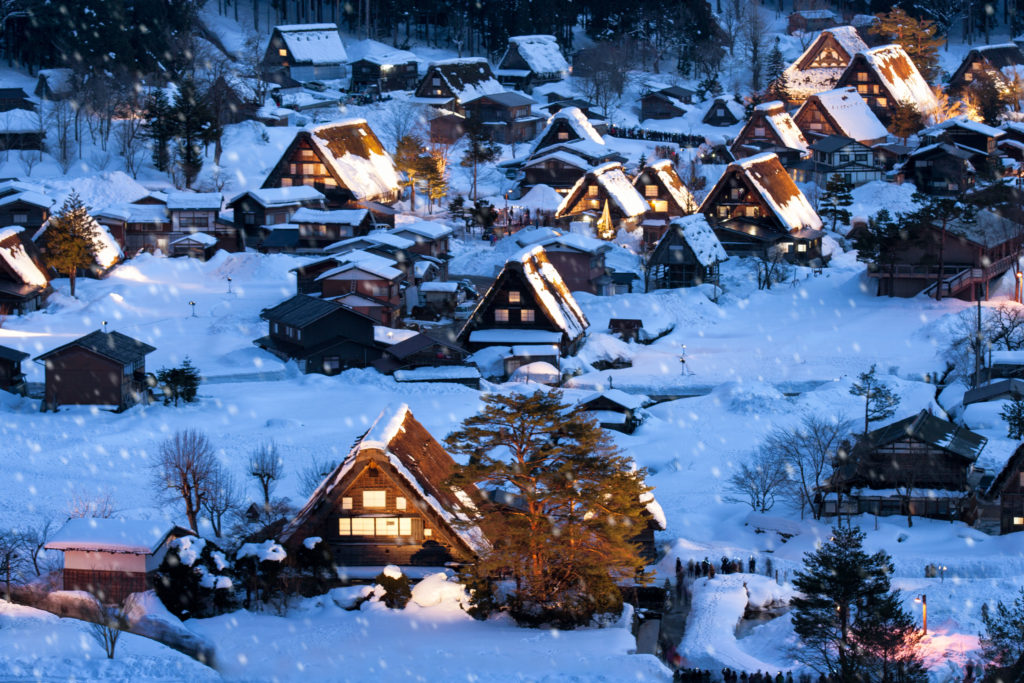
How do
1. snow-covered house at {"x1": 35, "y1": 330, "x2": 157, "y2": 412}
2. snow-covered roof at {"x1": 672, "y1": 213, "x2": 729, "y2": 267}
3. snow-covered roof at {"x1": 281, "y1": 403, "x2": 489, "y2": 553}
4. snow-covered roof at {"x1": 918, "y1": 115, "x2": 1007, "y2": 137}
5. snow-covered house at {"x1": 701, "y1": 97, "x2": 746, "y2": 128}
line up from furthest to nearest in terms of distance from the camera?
snow-covered house at {"x1": 701, "y1": 97, "x2": 746, "y2": 128}
snow-covered roof at {"x1": 918, "y1": 115, "x2": 1007, "y2": 137}
snow-covered roof at {"x1": 672, "y1": 213, "x2": 729, "y2": 267}
snow-covered house at {"x1": 35, "y1": 330, "x2": 157, "y2": 412}
snow-covered roof at {"x1": 281, "y1": 403, "x2": 489, "y2": 553}

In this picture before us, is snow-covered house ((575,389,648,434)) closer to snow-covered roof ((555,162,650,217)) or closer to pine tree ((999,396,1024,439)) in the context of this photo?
pine tree ((999,396,1024,439))

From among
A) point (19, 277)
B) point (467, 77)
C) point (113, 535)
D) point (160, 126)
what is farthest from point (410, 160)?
point (113, 535)

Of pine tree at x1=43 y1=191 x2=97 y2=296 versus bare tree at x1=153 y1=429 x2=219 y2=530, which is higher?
pine tree at x1=43 y1=191 x2=97 y2=296

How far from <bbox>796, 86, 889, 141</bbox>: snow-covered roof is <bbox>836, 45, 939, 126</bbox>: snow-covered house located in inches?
36.8

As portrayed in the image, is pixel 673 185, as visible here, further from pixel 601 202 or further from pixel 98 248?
pixel 98 248

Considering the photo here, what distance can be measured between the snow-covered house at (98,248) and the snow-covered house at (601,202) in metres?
15.3

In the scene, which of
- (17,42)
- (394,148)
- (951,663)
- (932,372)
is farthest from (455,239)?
(951,663)

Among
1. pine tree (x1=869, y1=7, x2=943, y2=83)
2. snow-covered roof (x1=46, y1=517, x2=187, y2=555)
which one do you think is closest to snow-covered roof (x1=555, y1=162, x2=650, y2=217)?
pine tree (x1=869, y1=7, x2=943, y2=83)

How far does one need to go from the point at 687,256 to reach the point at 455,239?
1008 centimetres

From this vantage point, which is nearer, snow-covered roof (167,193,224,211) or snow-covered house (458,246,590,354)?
snow-covered house (458,246,590,354)

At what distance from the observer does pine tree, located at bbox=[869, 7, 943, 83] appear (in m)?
72.1

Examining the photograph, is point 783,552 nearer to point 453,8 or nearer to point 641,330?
point 641,330

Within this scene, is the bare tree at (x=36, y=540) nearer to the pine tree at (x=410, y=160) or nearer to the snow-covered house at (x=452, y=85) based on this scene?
the pine tree at (x=410, y=160)

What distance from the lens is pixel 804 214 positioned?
52.6 meters
